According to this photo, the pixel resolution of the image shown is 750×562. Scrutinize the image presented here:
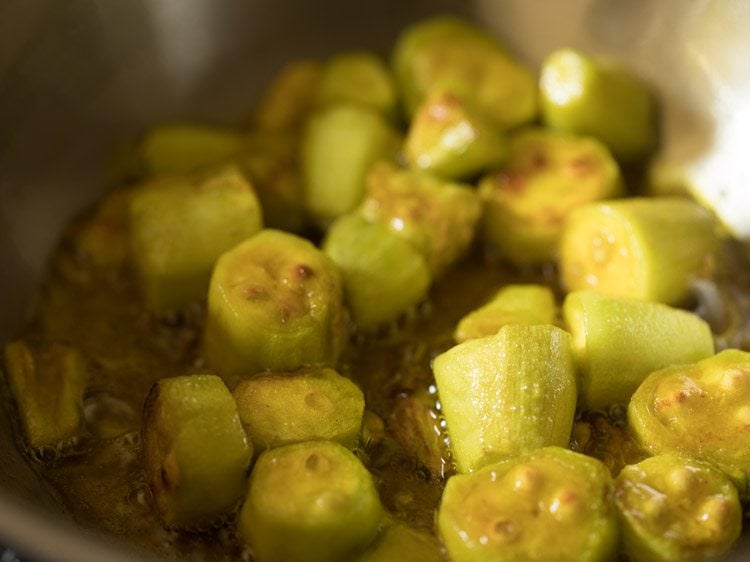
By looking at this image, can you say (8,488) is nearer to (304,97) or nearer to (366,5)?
(304,97)

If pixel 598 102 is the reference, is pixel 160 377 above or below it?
below

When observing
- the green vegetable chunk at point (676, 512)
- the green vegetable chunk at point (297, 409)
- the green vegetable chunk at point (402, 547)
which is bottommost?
the green vegetable chunk at point (402, 547)

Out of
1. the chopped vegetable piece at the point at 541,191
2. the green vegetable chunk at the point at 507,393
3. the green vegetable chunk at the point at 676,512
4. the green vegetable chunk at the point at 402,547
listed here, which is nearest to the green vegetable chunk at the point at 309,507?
the green vegetable chunk at the point at 402,547

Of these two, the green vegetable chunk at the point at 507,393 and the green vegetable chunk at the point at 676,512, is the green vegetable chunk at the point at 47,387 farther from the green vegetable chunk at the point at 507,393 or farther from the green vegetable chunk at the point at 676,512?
the green vegetable chunk at the point at 676,512

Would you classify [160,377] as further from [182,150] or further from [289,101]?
[289,101]

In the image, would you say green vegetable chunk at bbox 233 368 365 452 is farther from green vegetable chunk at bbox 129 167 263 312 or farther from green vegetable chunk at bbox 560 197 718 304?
green vegetable chunk at bbox 560 197 718 304

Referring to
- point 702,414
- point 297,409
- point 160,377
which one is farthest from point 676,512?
point 160,377
